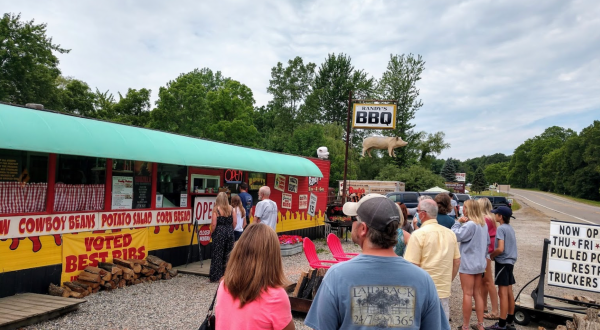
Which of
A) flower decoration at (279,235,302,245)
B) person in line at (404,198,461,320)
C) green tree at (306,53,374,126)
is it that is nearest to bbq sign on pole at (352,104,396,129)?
flower decoration at (279,235,302,245)

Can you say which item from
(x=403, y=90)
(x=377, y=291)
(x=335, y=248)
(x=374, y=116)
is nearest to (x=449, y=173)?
(x=403, y=90)

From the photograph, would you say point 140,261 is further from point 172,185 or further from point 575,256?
point 575,256

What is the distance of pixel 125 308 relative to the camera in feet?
21.8

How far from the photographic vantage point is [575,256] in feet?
20.4

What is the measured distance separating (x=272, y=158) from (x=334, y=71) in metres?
43.9

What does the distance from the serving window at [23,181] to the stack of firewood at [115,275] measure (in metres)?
1.40

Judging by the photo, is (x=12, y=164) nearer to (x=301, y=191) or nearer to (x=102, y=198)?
(x=102, y=198)

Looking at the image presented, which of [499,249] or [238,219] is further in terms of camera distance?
[238,219]

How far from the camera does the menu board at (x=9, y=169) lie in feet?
21.2

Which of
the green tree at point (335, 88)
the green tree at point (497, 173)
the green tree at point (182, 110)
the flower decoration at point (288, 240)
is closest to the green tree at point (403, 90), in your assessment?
the green tree at point (335, 88)

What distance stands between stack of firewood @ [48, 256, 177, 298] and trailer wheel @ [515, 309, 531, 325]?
6.58m

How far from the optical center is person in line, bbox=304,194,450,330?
192 centimetres

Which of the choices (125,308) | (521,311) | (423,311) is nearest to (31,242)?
(125,308)

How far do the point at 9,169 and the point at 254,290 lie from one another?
6.06 metres
